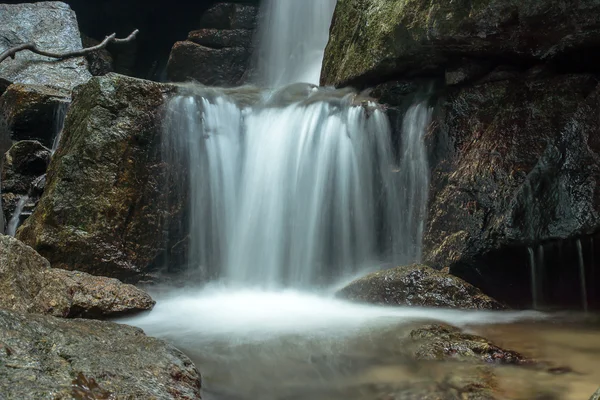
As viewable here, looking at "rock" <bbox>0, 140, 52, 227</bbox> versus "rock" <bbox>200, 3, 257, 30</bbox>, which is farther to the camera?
"rock" <bbox>200, 3, 257, 30</bbox>

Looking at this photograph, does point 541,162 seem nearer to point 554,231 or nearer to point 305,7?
point 554,231

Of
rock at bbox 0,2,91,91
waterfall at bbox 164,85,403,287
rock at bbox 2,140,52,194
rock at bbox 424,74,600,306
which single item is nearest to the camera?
rock at bbox 424,74,600,306

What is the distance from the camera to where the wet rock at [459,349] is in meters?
3.05

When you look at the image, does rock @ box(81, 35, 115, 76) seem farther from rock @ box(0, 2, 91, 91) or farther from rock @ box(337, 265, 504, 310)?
rock @ box(337, 265, 504, 310)

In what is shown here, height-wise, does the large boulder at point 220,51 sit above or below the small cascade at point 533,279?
above

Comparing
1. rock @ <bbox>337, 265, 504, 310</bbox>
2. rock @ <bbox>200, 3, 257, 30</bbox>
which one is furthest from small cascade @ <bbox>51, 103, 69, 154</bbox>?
rock @ <bbox>337, 265, 504, 310</bbox>

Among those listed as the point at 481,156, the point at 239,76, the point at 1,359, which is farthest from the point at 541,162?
the point at 239,76

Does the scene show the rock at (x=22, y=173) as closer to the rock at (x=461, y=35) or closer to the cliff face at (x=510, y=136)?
the rock at (x=461, y=35)

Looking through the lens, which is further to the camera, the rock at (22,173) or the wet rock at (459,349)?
the rock at (22,173)

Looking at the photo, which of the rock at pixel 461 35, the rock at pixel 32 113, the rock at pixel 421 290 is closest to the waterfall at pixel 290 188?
the rock at pixel 461 35

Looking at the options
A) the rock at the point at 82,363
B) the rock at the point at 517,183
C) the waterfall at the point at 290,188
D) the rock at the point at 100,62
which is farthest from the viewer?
the rock at the point at 100,62

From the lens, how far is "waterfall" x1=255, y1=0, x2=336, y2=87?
11.5m

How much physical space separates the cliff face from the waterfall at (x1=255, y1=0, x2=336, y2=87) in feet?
18.1

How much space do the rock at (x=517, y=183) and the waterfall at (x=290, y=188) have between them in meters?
0.86
